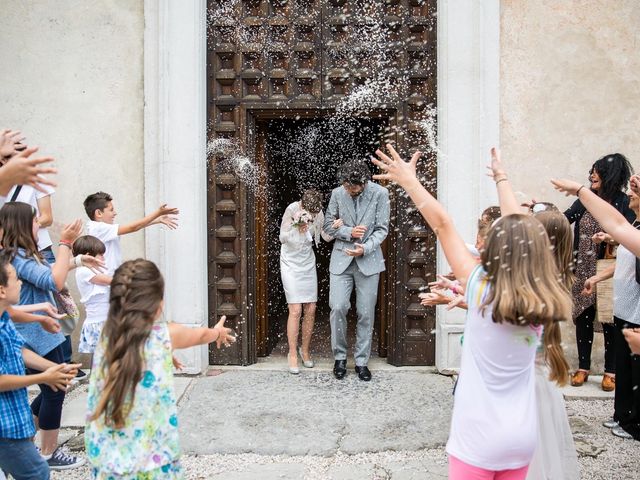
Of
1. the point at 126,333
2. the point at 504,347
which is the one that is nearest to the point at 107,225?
the point at 126,333

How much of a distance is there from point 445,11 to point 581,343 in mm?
3312

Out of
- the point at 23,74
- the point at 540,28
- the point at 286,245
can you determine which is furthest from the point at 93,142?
the point at 540,28

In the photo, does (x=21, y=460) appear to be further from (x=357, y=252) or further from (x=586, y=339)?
(x=586, y=339)

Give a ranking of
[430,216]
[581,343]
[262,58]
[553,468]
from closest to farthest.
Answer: [430,216] → [553,468] → [581,343] → [262,58]

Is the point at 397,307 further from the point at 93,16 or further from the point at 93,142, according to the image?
the point at 93,16

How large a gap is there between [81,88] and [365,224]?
9.91 feet

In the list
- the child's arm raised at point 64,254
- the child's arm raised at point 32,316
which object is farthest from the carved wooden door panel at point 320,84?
the child's arm raised at point 32,316

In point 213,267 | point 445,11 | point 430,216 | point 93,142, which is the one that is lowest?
point 213,267

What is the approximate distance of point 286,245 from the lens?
20.4 ft

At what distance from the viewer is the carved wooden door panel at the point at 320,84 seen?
610 cm

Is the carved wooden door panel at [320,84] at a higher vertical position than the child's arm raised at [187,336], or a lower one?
higher

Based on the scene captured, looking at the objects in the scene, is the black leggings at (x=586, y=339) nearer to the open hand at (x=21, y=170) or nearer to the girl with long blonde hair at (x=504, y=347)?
the girl with long blonde hair at (x=504, y=347)

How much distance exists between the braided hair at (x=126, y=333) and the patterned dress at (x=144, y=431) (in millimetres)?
43

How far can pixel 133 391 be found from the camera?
2398 mm
